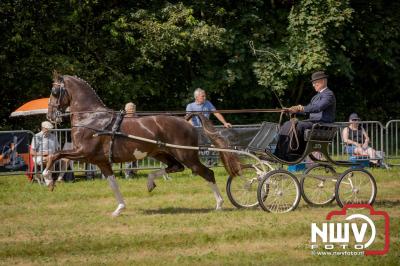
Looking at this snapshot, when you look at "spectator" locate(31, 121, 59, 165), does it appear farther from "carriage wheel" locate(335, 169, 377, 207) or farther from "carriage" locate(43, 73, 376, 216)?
"carriage wheel" locate(335, 169, 377, 207)

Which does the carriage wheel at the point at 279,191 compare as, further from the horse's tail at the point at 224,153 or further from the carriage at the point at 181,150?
the horse's tail at the point at 224,153

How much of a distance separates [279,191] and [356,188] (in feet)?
4.56

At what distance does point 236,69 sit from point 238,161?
13896mm

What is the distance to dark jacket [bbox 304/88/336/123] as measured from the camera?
1198cm

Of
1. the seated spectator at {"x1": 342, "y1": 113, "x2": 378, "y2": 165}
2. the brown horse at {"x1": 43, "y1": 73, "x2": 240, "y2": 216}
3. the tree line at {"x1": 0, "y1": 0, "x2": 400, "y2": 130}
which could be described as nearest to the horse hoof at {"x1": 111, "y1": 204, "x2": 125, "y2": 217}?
the brown horse at {"x1": 43, "y1": 73, "x2": 240, "y2": 216}

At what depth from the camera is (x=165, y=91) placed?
90.3ft

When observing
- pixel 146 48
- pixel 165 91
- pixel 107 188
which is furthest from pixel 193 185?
pixel 165 91

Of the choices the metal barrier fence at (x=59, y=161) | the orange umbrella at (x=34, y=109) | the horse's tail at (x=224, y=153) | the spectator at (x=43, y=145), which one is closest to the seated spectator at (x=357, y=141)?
the metal barrier fence at (x=59, y=161)

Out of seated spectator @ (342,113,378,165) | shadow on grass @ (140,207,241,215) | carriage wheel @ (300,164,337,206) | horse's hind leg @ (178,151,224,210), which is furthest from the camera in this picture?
seated spectator @ (342,113,378,165)

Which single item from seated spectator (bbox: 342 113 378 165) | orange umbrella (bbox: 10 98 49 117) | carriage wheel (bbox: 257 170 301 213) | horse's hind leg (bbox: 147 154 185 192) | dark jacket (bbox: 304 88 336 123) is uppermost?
orange umbrella (bbox: 10 98 49 117)

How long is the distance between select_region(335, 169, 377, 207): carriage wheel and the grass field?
275 mm

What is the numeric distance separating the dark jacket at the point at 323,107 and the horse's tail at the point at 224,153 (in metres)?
1.43

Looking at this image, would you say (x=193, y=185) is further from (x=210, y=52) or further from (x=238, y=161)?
(x=210, y=52)

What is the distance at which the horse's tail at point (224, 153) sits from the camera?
12.4m
